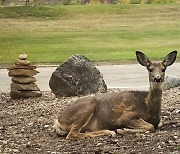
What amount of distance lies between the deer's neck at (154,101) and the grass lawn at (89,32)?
687 inches

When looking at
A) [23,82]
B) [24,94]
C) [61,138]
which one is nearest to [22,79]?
[23,82]

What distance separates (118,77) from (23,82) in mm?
5917

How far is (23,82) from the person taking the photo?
1535 cm

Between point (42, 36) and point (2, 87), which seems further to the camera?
point (42, 36)

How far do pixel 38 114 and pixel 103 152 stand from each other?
420 cm

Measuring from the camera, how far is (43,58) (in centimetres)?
2853

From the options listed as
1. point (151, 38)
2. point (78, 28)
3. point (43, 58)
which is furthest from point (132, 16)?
point (43, 58)

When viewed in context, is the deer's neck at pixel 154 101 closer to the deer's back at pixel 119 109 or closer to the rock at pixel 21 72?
the deer's back at pixel 119 109

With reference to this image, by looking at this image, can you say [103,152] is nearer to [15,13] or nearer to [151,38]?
[151,38]

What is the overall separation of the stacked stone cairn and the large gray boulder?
0.77m

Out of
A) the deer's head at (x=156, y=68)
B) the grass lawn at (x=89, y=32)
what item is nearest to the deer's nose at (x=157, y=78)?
the deer's head at (x=156, y=68)

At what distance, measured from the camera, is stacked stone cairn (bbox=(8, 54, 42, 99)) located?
15312 mm

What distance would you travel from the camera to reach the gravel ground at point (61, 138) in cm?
852

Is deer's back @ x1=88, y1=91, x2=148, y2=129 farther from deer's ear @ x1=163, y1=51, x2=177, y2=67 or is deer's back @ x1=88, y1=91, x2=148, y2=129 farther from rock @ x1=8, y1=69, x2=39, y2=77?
rock @ x1=8, y1=69, x2=39, y2=77
